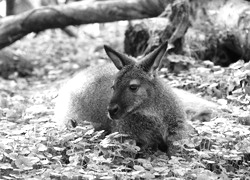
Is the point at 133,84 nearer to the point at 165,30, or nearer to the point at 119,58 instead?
the point at 119,58

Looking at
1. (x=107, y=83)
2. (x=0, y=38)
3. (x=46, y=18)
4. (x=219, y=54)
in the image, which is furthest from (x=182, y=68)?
(x=0, y=38)

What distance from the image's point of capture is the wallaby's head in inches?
224

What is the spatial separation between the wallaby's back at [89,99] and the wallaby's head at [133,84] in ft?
1.92

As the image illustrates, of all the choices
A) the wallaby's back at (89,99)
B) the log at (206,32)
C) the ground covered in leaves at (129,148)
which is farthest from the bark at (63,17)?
the wallaby's back at (89,99)

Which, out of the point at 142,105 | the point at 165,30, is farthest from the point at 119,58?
the point at 165,30

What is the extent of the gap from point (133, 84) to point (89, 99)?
41.7 inches

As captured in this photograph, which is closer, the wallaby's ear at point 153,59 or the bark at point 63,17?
the wallaby's ear at point 153,59

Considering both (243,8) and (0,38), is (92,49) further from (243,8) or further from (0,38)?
(243,8)

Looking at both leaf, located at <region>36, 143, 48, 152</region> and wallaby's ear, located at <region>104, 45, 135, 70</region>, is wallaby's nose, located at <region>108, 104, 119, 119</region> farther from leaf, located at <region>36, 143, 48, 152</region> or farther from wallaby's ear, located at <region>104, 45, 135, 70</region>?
leaf, located at <region>36, 143, 48, 152</region>

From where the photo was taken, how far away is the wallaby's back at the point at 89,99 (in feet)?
21.1

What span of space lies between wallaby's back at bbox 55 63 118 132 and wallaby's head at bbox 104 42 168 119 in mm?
584

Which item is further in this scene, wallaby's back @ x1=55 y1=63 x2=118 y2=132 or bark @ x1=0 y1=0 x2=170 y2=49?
bark @ x1=0 y1=0 x2=170 y2=49

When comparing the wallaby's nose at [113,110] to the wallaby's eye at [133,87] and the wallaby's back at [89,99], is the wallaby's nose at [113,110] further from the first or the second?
the wallaby's back at [89,99]

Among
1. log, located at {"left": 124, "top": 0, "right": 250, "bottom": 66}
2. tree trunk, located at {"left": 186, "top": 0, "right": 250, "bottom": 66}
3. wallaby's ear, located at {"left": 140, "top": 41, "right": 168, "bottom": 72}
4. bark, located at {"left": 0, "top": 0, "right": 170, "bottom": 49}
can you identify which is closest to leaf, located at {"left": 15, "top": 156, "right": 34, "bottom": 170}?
wallaby's ear, located at {"left": 140, "top": 41, "right": 168, "bottom": 72}
